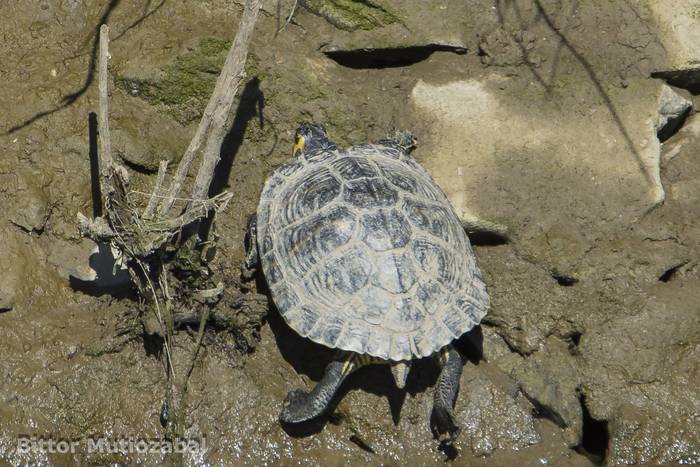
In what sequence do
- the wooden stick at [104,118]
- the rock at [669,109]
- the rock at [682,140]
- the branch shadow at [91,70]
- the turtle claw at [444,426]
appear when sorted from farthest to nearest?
1. the rock at [682,140]
2. the rock at [669,109]
3. the branch shadow at [91,70]
4. the turtle claw at [444,426]
5. the wooden stick at [104,118]

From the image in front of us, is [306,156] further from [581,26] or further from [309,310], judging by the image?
[581,26]

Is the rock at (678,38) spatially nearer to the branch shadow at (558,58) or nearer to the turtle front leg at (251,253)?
the branch shadow at (558,58)

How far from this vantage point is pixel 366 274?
5035mm

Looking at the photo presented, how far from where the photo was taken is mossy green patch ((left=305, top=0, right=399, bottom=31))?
6.22 metres

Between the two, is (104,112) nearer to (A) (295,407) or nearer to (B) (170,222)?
(B) (170,222)

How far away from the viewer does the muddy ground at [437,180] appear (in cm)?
546

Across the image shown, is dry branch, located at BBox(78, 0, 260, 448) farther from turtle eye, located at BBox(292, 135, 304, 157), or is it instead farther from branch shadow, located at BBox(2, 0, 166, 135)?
branch shadow, located at BBox(2, 0, 166, 135)

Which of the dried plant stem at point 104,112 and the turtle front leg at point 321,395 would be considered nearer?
the dried plant stem at point 104,112

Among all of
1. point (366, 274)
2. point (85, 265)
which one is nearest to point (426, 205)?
point (366, 274)

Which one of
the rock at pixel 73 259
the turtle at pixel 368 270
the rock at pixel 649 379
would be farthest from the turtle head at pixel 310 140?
the rock at pixel 649 379

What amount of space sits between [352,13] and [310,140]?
126 centimetres

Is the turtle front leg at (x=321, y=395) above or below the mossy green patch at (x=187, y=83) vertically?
below

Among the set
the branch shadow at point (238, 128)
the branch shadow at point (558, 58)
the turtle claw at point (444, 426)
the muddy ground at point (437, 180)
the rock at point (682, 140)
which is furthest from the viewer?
the rock at point (682, 140)

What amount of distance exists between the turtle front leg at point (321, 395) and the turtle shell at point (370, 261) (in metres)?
0.32
